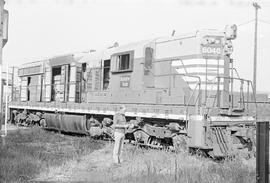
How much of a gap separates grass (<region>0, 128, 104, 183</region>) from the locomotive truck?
153 cm

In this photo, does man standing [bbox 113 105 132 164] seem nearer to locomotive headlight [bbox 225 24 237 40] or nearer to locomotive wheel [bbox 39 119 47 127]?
locomotive headlight [bbox 225 24 237 40]

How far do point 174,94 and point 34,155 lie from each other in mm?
4213

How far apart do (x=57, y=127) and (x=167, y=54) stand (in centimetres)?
728

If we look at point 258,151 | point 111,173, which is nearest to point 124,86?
point 111,173

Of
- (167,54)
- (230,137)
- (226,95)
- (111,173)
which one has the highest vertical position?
(167,54)

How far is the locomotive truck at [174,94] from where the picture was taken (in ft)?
30.1

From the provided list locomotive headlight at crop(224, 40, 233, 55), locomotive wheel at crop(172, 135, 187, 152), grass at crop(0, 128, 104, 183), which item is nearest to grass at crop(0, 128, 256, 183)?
grass at crop(0, 128, 104, 183)

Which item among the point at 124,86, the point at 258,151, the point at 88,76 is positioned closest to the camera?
the point at 258,151

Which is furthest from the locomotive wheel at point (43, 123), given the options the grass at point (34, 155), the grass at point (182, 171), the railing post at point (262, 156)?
the railing post at point (262, 156)

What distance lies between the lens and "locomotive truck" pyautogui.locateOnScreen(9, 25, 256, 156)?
30.1 feet

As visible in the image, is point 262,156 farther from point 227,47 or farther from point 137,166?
point 227,47

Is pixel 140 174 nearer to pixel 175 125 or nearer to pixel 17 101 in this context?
pixel 175 125

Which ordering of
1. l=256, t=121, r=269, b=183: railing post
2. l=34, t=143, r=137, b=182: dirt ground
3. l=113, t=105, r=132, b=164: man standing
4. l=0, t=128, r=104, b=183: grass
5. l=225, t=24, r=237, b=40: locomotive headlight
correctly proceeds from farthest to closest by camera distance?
1. l=225, t=24, r=237, b=40: locomotive headlight
2. l=113, t=105, r=132, b=164: man standing
3. l=0, t=128, r=104, b=183: grass
4. l=34, t=143, r=137, b=182: dirt ground
5. l=256, t=121, r=269, b=183: railing post

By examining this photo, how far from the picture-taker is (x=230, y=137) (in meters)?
9.01
